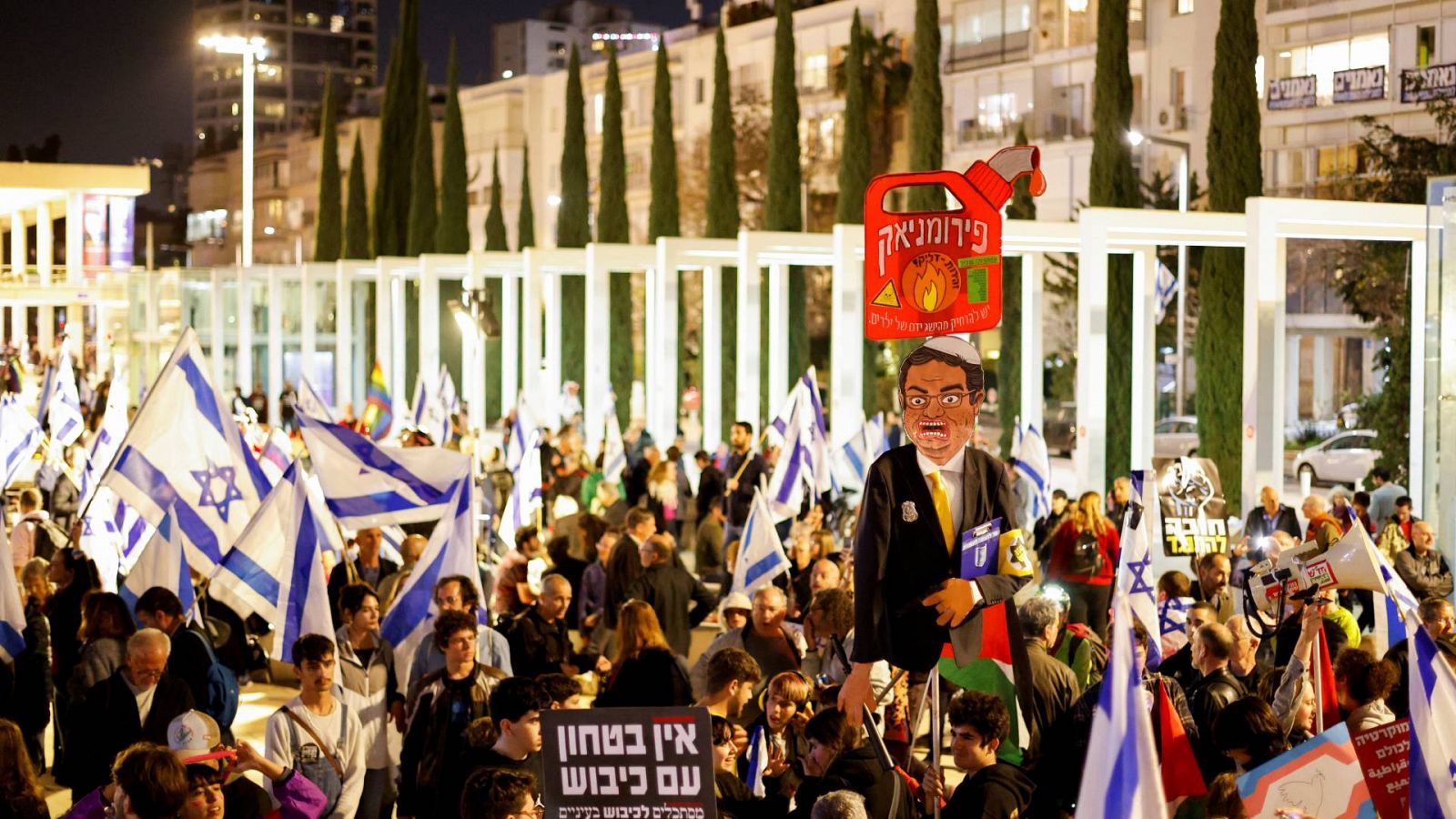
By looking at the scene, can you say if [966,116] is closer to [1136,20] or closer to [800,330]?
[1136,20]

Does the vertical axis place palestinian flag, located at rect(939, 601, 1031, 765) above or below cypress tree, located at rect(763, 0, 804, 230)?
below

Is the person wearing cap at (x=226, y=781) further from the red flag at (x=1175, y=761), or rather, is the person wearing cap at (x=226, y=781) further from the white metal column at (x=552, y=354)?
the white metal column at (x=552, y=354)

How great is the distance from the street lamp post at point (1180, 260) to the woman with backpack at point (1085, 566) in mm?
8026

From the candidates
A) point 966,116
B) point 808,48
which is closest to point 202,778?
point 966,116

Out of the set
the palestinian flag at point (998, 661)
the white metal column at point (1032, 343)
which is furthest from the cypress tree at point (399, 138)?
the palestinian flag at point (998, 661)

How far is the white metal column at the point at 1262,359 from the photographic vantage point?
19641 millimetres

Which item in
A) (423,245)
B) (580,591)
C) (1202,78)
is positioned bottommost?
(580,591)

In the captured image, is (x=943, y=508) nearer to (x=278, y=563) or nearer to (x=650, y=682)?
(x=650, y=682)

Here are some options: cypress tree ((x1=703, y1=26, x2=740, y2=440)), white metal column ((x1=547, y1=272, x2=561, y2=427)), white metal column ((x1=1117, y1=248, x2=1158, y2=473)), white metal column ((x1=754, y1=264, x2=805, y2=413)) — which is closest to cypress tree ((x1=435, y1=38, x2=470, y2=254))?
cypress tree ((x1=703, y1=26, x2=740, y2=440))

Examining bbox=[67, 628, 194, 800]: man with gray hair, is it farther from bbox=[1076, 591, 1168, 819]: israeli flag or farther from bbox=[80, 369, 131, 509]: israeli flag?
bbox=[80, 369, 131, 509]: israeli flag

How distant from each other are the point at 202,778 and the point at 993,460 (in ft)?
10.0

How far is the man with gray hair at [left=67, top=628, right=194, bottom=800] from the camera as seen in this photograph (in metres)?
8.99

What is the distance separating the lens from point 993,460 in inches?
272

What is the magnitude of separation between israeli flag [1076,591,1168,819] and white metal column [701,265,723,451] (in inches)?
932
